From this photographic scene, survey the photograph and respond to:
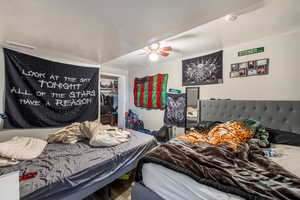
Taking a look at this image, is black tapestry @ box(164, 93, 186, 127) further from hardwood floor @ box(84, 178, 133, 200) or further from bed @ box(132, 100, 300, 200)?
hardwood floor @ box(84, 178, 133, 200)

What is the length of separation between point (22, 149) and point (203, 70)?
3321 millimetres

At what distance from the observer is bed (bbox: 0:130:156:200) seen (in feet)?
3.22

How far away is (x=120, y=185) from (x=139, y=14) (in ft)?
7.25

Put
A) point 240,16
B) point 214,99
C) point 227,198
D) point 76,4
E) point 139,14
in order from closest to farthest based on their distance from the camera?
point 227,198
point 76,4
point 139,14
point 240,16
point 214,99

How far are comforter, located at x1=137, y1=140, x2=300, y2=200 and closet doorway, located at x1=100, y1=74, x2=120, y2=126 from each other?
3.49 meters

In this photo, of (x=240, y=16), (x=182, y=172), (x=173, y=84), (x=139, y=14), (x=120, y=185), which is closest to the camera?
(x=182, y=172)

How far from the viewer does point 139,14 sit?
1141 mm

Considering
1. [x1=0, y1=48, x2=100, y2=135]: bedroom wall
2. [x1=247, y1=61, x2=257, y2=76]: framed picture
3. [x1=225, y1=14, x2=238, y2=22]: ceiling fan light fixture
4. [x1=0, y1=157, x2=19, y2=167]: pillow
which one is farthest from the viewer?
[x1=247, y1=61, x2=257, y2=76]: framed picture

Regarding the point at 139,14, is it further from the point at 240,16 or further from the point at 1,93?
the point at 1,93

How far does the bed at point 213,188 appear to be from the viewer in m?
0.83

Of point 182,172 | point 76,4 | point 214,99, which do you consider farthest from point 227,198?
point 214,99

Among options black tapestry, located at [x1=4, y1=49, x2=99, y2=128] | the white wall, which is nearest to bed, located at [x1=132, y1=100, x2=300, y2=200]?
black tapestry, located at [x1=4, y1=49, x2=99, y2=128]

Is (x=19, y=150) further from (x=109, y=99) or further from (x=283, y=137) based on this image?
(x=283, y=137)

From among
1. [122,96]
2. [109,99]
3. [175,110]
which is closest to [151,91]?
[175,110]
